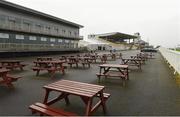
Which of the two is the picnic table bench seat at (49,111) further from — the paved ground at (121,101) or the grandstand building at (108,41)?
the grandstand building at (108,41)

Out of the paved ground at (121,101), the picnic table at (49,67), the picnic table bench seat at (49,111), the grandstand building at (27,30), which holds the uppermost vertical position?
the grandstand building at (27,30)

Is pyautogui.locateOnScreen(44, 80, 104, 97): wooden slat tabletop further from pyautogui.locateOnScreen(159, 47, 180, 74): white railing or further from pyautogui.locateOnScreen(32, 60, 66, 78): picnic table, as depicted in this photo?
pyautogui.locateOnScreen(159, 47, 180, 74): white railing

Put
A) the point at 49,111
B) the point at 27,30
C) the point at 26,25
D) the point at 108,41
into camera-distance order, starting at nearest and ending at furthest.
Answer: the point at 49,111 → the point at 27,30 → the point at 26,25 → the point at 108,41

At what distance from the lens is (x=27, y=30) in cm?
2994

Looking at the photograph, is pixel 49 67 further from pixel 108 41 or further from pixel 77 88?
pixel 108 41

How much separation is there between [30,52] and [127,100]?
2388 cm

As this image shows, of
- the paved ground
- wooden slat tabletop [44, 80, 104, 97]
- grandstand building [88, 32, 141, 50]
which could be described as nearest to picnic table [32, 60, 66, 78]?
the paved ground

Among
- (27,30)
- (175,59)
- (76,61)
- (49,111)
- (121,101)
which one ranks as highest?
(27,30)

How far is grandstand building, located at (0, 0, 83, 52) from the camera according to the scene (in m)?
25.5

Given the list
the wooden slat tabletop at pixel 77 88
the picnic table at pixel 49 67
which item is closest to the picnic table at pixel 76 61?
the picnic table at pixel 49 67

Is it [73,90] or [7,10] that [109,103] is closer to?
[73,90]

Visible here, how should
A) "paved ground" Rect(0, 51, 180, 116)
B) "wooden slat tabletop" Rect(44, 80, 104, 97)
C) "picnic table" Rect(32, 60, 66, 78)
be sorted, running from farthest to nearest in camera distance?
"picnic table" Rect(32, 60, 66, 78) → "paved ground" Rect(0, 51, 180, 116) → "wooden slat tabletop" Rect(44, 80, 104, 97)

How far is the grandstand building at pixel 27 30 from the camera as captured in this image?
83.8 feet

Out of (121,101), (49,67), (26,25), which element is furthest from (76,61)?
(26,25)
